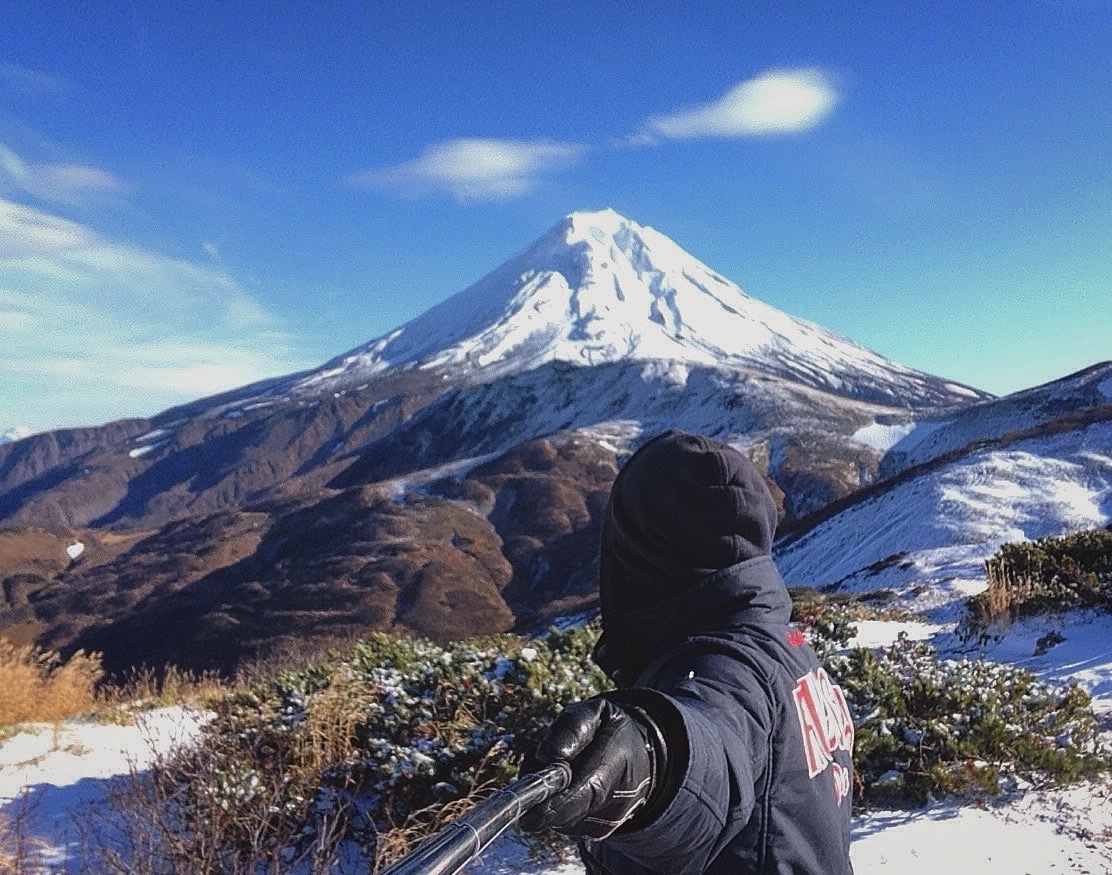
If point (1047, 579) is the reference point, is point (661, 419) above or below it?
above

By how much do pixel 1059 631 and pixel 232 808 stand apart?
6.08 m

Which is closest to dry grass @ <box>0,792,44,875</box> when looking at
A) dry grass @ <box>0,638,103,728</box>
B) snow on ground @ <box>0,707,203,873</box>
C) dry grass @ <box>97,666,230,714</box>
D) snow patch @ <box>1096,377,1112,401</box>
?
snow on ground @ <box>0,707,203,873</box>

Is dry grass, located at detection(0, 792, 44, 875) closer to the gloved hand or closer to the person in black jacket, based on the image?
the person in black jacket

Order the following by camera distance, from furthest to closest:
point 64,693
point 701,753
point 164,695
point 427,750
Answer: point 64,693 → point 164,695 → point 427,750 → point 701,753

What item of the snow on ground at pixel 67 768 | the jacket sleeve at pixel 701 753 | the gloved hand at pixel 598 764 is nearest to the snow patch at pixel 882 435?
the snow on ground at pixel 67 768

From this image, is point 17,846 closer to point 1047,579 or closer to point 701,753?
point 701,753

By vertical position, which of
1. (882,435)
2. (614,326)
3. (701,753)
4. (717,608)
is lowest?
(882,435)

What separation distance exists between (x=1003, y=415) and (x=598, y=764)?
45491 millimetres

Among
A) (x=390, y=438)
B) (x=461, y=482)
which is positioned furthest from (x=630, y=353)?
(x=461, y=482)

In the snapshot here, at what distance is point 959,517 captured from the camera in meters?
15.4

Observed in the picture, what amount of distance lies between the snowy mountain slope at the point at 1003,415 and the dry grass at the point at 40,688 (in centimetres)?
3640

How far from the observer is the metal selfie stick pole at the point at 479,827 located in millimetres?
735

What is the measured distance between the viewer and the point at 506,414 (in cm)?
8325

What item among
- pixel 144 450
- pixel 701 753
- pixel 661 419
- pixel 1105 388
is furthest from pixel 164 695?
pixel 144 450
